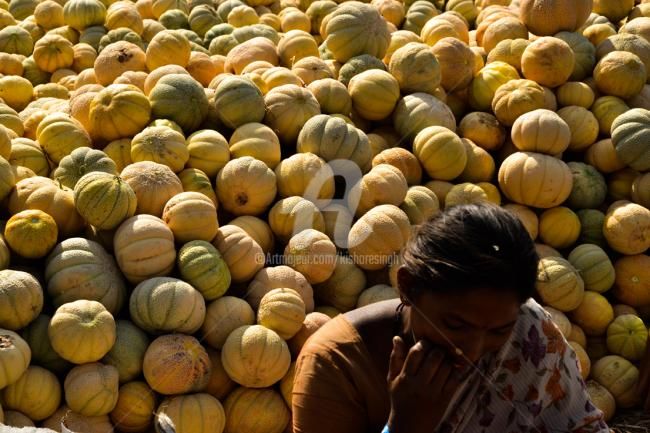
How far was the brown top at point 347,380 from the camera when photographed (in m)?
2.35

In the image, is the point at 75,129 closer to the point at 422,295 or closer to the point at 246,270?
the point at 246,270

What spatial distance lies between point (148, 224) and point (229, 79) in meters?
1.45

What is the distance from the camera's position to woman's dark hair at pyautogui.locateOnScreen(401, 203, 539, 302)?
196 centimetres

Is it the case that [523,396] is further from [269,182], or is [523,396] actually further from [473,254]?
[269,182]

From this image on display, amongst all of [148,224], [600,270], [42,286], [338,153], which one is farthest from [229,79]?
[600,270]

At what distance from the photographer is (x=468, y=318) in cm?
198

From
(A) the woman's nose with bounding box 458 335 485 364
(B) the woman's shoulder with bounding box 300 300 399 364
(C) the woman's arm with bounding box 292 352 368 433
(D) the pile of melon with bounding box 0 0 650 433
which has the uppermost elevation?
(A) the woman's nose with bounding box 458 335 485 364

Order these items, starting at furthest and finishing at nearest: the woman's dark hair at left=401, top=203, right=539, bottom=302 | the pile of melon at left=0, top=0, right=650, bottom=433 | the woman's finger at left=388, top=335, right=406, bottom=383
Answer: the pile of melon at left=0, top=0, right=650, bottom=433
the woman's finger at left=388, top=335, right=406, bottom=383
the woman's dark hair at left=401, top=203, right=539, bottom=302

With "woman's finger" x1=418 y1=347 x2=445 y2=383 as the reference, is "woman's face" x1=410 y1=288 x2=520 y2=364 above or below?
above

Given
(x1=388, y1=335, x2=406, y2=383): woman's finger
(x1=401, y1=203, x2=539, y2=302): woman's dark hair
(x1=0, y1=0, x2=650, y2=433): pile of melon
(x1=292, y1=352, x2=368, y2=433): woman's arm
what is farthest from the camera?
(x1=0, y1=0, x2=650, y2=433): pile of melon

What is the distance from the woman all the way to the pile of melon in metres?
1.41

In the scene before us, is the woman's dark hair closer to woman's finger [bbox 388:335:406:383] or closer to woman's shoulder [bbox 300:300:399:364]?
woman's finger [bbox 388:335:406:383]

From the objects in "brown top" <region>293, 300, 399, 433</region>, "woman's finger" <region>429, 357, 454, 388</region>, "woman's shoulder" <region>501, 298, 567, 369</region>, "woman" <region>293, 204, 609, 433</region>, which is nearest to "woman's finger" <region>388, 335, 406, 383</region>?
"woman" <region>293, 204, 609, 433</region>

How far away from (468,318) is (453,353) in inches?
4.7
